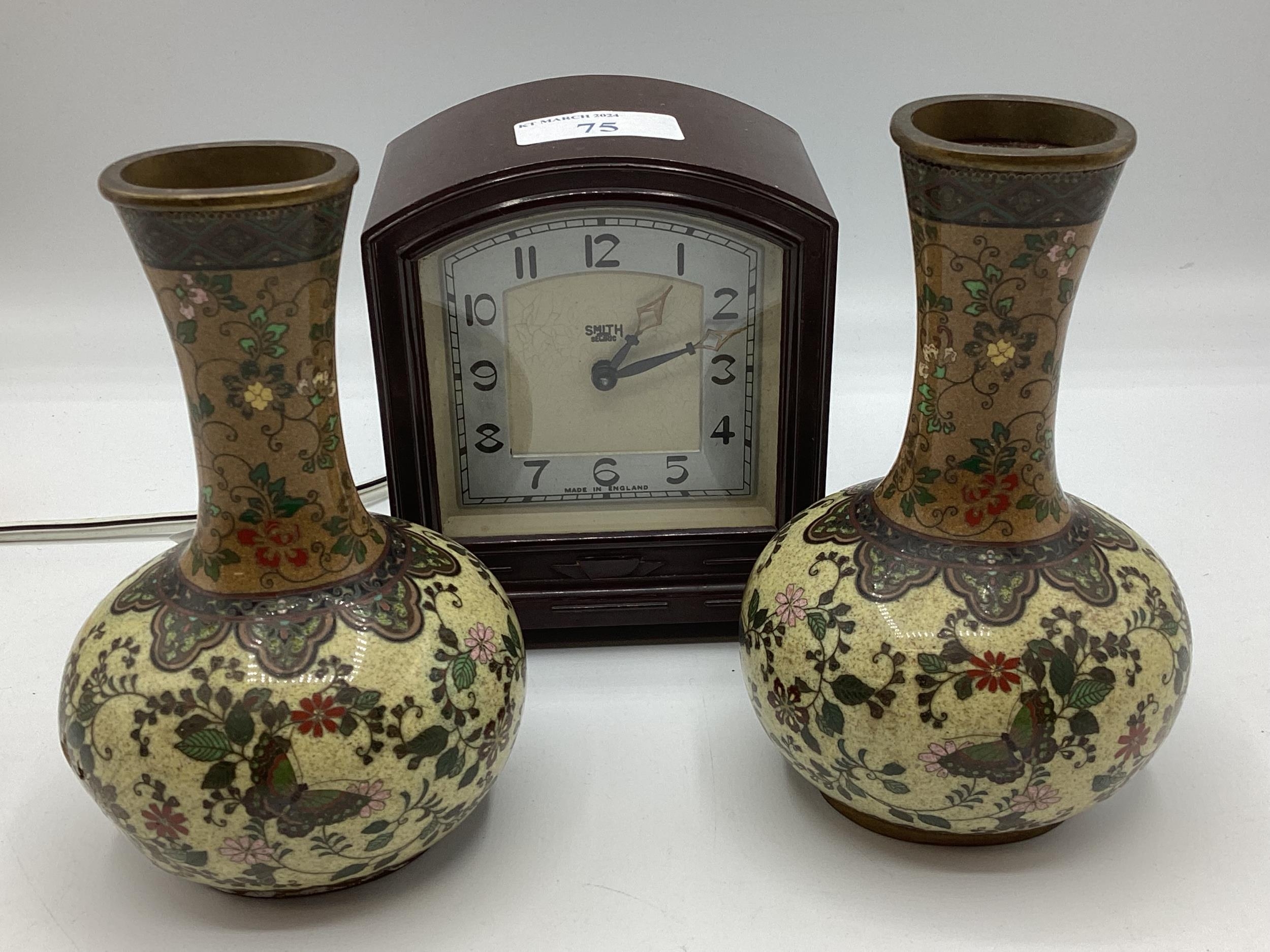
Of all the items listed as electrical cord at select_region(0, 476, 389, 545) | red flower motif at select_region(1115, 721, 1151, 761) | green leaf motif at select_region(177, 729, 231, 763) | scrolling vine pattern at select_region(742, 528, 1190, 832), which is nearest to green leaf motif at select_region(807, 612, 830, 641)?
scrolling vine pattern at select_region(742, 528, 1190, 832)

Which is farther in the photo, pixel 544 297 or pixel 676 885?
pixel 544 297

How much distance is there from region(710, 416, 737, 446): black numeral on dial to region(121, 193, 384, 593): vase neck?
1.44ft

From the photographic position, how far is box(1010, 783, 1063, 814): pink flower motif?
102 cm

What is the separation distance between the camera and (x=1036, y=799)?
1.02m

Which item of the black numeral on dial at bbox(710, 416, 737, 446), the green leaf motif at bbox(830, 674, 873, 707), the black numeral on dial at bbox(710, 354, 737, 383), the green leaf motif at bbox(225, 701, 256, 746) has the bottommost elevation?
the green leaf motif at bbox(830, 674, 873, 707)

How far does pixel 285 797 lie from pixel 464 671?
0.52 ft

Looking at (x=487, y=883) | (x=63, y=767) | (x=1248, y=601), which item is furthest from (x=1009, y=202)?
(x=63, y=767)

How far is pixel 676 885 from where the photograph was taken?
3.62ft

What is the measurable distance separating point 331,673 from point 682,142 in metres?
0.61

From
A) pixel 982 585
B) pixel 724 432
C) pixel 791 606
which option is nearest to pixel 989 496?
pixel 982 585

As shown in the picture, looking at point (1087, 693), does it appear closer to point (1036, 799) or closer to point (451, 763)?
point (1036, 799)

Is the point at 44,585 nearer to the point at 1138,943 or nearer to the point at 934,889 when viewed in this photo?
the point at 934,889

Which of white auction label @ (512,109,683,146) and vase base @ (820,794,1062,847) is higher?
white auction label @ (512,109,683,146)

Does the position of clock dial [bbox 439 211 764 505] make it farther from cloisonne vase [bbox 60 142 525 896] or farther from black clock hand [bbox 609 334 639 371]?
cloisonne vase [bbox 60 142 525 896]
